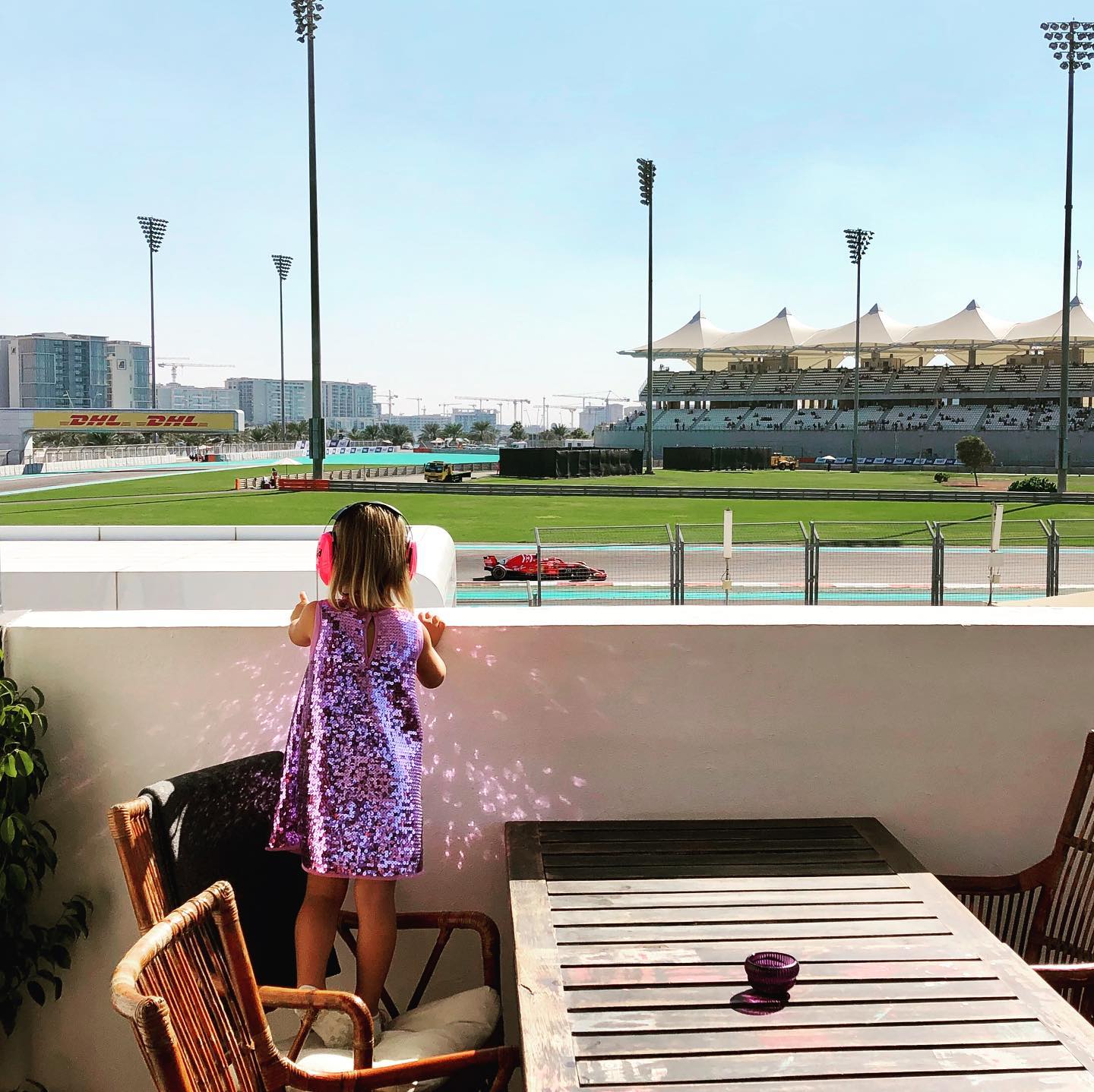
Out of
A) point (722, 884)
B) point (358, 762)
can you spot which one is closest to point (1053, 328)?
point (722, 884)

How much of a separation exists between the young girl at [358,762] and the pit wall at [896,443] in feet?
239

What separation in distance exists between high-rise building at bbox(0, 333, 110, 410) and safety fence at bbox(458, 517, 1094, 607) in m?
129

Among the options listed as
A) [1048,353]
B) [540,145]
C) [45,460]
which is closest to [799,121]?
[540,145]

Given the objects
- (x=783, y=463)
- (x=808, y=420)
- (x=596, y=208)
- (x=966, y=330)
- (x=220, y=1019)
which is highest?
(x=596, y=208)

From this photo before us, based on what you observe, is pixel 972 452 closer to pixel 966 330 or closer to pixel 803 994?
pixel 966 330

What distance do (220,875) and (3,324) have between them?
6.30ft

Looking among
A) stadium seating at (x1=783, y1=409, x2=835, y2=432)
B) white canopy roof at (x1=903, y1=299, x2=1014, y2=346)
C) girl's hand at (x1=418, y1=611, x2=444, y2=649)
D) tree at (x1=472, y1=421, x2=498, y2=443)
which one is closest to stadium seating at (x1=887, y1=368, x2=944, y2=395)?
white canopy roof at (x1=903, y1=299, x2=1014, y2=346)

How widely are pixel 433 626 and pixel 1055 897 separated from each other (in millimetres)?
1486

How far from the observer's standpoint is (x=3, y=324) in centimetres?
320

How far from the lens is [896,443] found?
249ft

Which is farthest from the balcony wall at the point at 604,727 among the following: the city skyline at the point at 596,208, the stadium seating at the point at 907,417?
the stadium seating at the point at 907,417

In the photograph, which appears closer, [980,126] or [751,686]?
[751,686]

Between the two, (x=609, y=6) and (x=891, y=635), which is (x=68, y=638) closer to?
(x=891, y=635)

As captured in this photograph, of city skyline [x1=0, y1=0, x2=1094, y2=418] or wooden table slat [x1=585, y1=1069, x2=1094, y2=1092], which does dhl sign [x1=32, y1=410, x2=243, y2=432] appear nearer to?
city skyline [x1=0, y1=0, x2=1094, y2=418]
